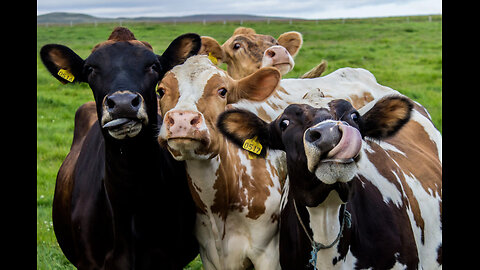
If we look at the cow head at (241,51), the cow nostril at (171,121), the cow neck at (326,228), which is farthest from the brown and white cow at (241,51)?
the cow neck at (326,228)

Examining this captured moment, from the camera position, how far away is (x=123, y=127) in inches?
159

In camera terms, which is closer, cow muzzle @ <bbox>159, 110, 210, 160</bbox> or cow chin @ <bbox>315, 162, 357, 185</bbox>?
cow chin @ <bbox>315, 162, 357, 185</bbox>

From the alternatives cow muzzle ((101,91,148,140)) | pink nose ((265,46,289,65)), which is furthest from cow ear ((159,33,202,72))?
pink nose ((265,46,289,65))

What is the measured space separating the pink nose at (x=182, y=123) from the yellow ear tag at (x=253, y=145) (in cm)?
37

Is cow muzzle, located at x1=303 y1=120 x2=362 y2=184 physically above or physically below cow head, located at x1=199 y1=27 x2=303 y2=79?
below

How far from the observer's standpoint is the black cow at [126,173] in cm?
421

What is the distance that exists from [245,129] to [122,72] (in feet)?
3.00

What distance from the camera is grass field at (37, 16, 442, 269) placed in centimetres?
859

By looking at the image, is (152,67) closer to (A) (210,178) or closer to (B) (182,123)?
(B) (182,123)

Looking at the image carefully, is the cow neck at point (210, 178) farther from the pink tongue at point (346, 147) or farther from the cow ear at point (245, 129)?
the pink tongue at point (346, 147)

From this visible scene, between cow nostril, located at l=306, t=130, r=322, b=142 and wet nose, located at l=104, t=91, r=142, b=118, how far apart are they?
3.93ft

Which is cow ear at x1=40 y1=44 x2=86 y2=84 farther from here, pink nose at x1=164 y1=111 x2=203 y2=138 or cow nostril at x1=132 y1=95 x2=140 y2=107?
pink nose at x1=164 y1=111 x2=203 y2=138

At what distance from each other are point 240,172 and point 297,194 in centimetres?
122

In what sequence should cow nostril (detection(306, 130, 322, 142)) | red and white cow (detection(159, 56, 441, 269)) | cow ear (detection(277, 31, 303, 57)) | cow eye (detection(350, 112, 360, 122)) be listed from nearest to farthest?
cow nostril (detection(306, 130, 322, 142)) < cow eye (detection(350, 112, 360, 122)) < red and white cow (detection(159, 56, 441, 269)) < cow ear (detection(277, 31, 303, 57))
